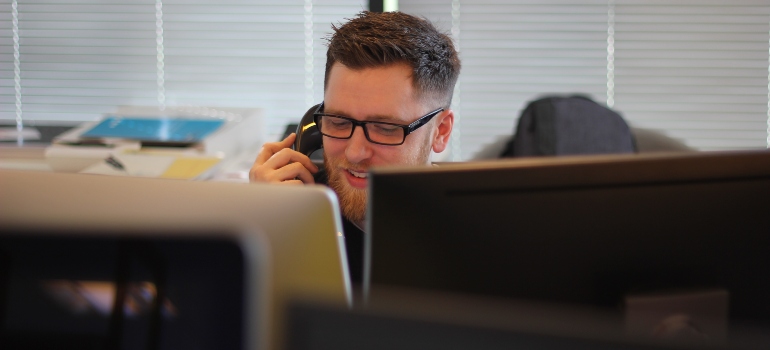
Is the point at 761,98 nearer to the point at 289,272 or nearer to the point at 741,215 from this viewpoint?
the point at 741,215

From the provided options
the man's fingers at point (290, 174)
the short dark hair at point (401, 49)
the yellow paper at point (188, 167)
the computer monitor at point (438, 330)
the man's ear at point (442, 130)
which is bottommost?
the yellow paper at point (188, 167)

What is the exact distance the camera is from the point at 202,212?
0.69 m

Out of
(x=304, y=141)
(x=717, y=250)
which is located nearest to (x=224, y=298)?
(x=717, y=250)

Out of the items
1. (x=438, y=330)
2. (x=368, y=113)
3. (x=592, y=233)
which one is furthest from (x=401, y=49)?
(x=438, y=330)

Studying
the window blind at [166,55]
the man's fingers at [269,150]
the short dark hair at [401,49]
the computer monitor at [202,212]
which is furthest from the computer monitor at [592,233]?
the window blind at [166,55]

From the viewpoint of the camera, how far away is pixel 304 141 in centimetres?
183

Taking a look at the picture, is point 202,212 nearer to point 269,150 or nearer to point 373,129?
point 373,129

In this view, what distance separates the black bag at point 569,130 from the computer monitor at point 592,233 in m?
1.51

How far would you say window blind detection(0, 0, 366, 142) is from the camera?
323 centimetres

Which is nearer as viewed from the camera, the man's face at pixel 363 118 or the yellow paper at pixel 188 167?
the man's face at pixel 363 118

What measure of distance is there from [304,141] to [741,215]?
1104 millimetres

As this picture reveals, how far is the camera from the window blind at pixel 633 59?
10.3 ft

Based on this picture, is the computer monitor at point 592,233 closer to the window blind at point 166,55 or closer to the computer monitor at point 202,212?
the computer monitor at point 202,212

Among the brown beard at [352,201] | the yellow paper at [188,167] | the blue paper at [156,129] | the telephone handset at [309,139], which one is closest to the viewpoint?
the brown beard at [352,201]
